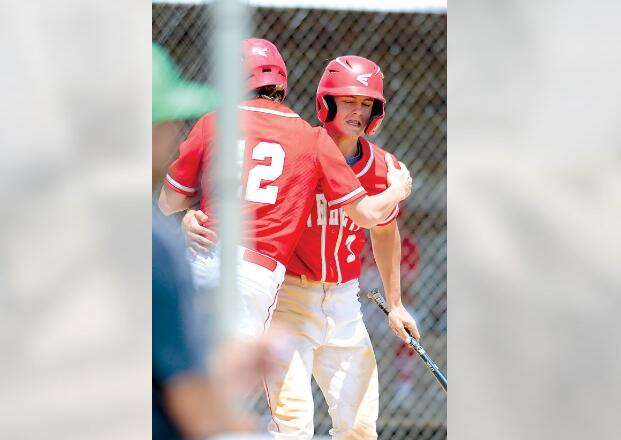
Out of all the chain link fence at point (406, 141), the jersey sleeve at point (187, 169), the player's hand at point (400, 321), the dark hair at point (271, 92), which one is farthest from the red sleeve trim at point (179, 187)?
the chain link fence at point (406, 141)

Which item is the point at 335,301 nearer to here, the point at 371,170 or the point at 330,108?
the point at 371,170

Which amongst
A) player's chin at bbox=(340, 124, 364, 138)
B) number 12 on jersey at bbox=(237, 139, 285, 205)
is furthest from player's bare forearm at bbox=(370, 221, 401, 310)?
number 12 on jersey at bbox=(237, 139, 285, 205)

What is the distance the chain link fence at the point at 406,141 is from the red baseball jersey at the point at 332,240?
104cm

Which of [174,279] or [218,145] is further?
[174,279]

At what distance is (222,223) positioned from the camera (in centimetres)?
79

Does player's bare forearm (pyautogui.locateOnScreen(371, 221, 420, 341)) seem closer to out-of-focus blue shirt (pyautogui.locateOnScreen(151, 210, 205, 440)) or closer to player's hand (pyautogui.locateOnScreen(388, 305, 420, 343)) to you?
player's hand (pyautogui.locateOnScreen(388, 305, 420, 343))

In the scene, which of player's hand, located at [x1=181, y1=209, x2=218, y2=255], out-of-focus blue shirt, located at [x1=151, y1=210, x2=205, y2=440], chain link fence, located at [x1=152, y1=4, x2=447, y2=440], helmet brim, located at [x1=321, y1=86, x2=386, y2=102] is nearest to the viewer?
out-of-focus blue shirt, located at [x1=151, y1=210, x2=205, y2=440]

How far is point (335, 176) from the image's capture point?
2.33m

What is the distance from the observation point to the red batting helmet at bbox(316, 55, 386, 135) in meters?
2.51

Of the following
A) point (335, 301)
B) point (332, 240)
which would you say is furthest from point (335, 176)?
point (335, 301)

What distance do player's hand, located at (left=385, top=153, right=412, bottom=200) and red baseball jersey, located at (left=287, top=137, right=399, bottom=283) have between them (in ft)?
0.14
